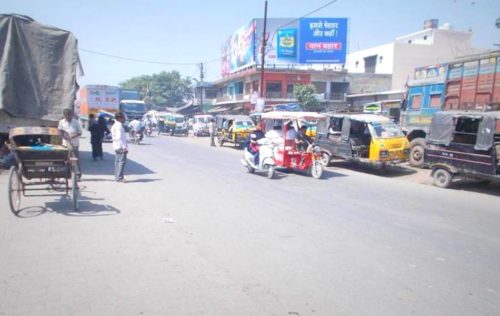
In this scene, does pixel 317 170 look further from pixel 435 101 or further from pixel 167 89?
pixel 167 89

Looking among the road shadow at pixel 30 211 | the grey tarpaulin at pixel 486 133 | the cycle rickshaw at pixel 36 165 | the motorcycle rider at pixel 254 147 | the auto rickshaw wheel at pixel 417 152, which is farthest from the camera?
the auto rickshaw wheel at pixel 417 152

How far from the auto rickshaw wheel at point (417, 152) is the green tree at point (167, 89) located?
6813 centimetres

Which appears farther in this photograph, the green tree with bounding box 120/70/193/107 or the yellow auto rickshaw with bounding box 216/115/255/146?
the green tree with bounding box 120/70/193/107

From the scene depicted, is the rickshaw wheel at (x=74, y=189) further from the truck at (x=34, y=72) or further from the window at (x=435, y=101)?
the window at (x=435, y=101)

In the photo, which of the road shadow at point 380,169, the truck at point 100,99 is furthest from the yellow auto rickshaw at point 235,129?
the truck at point 100,99

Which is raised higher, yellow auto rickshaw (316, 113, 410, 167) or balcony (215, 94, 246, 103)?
balcony (215, 94, 246, 103)

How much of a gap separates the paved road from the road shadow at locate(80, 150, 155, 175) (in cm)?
274

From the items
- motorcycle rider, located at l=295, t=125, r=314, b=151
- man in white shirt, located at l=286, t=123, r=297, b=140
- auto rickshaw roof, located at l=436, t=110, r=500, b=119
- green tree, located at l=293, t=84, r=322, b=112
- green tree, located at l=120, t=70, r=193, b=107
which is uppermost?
green tree, located at l=120, t=70, r=193, b=107

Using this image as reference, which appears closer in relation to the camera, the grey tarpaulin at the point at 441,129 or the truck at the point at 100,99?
the grey tarpaulin at the point at 441,129

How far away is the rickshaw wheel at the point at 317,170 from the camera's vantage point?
489 inches

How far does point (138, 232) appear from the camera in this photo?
595 centimetres

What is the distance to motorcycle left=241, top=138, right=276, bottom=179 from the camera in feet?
39.4

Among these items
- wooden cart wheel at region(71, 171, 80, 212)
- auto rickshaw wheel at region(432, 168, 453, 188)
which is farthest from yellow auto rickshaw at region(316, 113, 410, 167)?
wooden cart wheel at region(71, 171, 80, 212)

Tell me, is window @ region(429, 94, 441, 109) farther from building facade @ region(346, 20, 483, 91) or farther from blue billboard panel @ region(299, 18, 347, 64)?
building facade @ region(346, 20, 483, 91)
